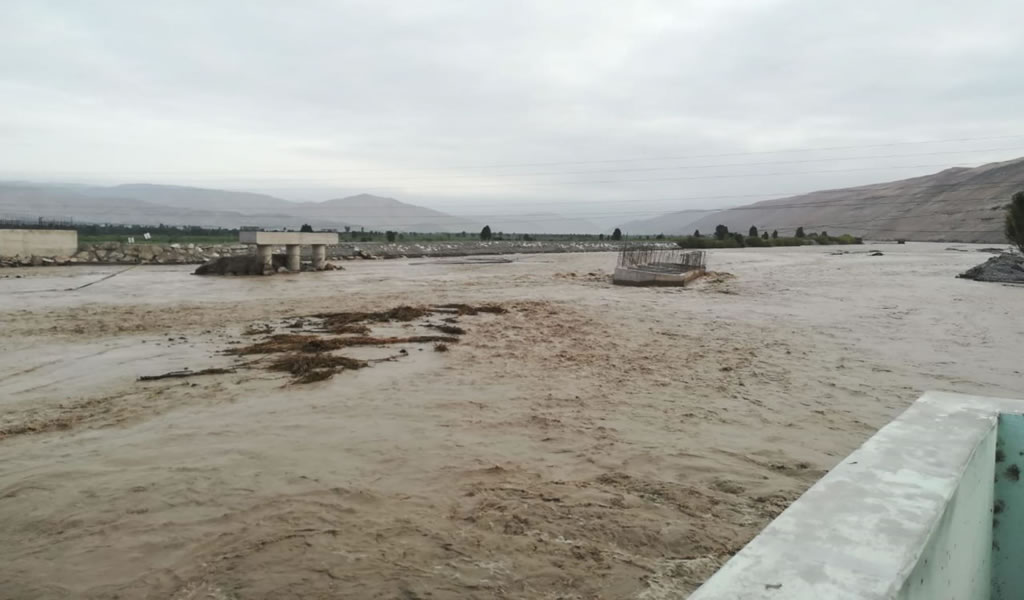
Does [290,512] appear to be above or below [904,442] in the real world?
below

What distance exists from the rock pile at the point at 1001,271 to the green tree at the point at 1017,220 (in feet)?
2.95

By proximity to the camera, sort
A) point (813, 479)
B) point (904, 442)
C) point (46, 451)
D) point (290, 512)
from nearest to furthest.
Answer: point (904, 442), point (290, 512), point (813, 479), point (46, 451)

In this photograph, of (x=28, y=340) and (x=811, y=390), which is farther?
(x=28, y=340)

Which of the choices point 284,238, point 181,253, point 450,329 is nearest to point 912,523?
point 450,329

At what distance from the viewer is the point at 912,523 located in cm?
144

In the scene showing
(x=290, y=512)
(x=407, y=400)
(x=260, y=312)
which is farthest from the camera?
(x=260, y=312)

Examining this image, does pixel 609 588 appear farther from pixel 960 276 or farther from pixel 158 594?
pixel 960 276

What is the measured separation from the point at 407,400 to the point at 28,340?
7.11m

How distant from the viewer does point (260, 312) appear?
12797 millimetres

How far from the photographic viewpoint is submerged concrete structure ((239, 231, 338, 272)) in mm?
23078

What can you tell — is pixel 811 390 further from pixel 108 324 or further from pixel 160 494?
pixel 108 324

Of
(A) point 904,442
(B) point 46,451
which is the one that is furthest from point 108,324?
(A) point 904,442

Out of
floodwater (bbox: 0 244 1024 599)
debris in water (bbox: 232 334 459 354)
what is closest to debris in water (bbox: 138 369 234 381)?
floodwater (bbox: 0 244 1024 599)

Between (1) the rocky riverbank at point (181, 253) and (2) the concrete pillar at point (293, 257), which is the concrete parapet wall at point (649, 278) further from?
(1) the rocky riverbank at point (181, 253)
